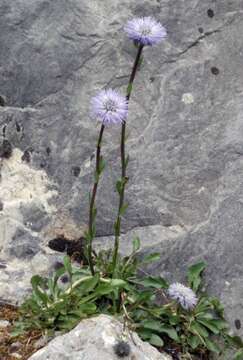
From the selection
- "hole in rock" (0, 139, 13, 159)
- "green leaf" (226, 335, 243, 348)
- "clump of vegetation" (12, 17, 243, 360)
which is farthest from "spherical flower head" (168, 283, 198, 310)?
"hole in rock" (0, 139, 13, 159)

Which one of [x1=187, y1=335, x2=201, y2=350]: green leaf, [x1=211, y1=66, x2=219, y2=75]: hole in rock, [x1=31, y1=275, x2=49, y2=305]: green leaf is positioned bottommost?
[x1=187, y1=335, x2=201, y2=350]: green leaf

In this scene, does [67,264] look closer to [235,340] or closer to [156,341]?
[156,341]

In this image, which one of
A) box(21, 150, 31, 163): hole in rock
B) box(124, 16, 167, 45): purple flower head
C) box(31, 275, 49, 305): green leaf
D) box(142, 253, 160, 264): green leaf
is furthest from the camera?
box(21, 150, 31, 163): hole in rock

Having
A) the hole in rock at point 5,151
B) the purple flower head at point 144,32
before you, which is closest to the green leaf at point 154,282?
the hole in rock at point 5,151

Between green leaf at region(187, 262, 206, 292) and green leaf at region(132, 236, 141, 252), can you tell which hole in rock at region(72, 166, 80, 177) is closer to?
green leaf at region(132, 236, 141, 252)

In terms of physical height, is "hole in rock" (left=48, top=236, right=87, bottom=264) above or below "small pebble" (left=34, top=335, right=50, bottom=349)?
above

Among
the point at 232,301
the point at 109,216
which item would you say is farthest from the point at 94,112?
the point at 232,301

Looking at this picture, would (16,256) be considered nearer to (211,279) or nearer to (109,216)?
(109,216)
